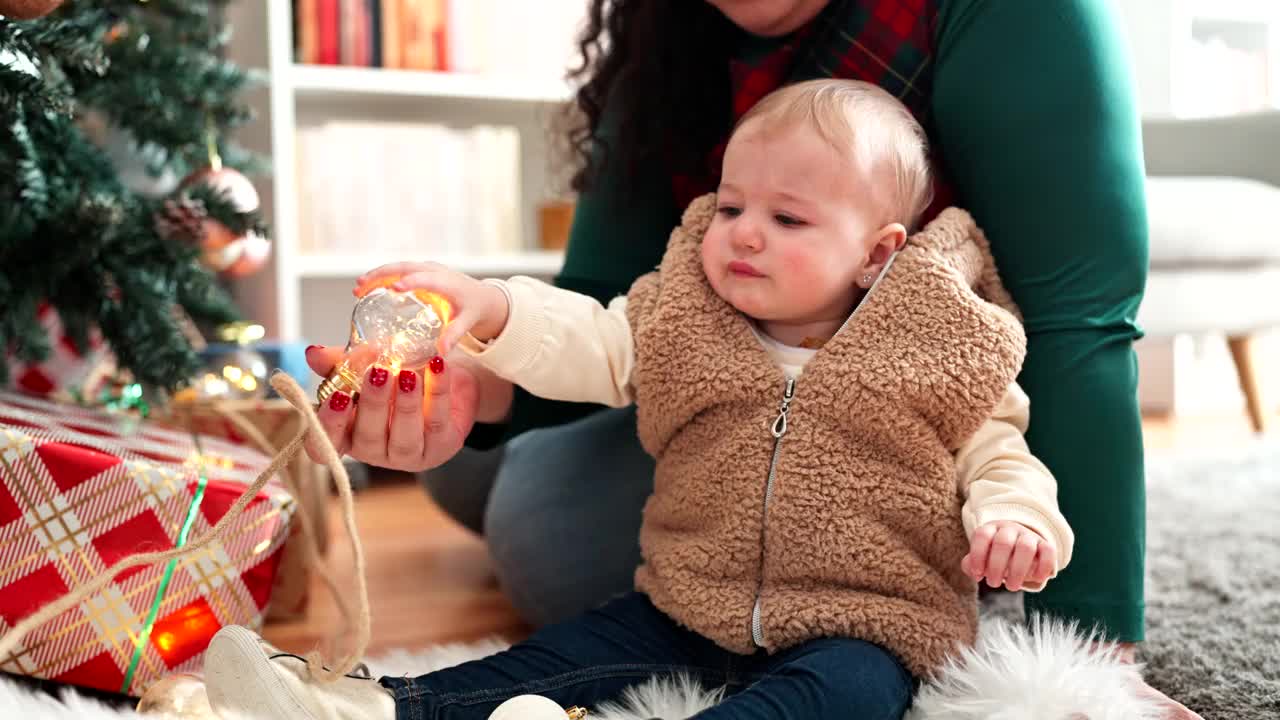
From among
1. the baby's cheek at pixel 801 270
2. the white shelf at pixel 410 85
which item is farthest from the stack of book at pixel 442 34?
the baby's cheek at pixel 801 270

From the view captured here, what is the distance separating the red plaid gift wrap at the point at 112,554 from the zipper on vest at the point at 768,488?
0.43 metres

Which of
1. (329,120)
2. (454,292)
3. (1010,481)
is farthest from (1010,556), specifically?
(329,120)

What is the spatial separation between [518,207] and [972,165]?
1366 mm

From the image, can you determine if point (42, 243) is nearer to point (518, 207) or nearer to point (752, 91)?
point (752, 91)

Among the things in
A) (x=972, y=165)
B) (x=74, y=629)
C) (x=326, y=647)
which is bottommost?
(x=326, y=647)

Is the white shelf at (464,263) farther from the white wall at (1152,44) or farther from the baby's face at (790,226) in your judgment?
the white wall at (1152,44)

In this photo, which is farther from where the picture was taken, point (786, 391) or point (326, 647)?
point (326, 647)

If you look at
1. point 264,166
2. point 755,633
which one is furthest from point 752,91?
point 264,166

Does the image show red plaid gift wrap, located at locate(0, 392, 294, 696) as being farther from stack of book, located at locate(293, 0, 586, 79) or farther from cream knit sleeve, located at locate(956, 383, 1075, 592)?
stack of book, located at locate(293, 0, 586, 79)

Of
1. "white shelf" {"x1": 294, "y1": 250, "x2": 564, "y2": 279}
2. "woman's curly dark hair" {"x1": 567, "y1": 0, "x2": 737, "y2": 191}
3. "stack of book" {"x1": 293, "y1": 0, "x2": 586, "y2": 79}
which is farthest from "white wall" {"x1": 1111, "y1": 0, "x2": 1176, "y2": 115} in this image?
"woman's curly dark hair" {"x1": 567, "y1": 0, "x2": 737, "y2": 191}

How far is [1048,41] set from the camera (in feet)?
2.83

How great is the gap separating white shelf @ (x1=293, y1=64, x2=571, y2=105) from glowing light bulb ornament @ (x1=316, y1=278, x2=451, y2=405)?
4.19ft

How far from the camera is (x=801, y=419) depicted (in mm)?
804

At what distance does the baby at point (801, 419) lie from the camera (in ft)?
2.53
